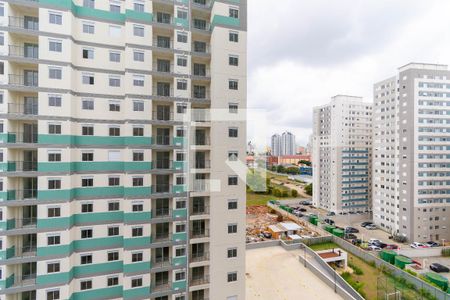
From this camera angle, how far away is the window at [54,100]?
11.5 meters

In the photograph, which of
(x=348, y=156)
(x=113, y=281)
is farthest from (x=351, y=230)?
(x=113, y=281)

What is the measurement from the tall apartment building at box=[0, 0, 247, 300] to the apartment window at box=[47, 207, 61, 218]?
0.18 feet

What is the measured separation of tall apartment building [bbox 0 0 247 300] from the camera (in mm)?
11359

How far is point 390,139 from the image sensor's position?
109 feet

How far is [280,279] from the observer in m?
20.0

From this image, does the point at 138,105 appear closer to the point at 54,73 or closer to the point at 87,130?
the point at 87,130

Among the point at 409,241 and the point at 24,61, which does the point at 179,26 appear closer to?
the point at 24,61

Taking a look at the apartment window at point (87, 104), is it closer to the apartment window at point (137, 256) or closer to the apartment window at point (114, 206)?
the apartment window at point (114, 206)

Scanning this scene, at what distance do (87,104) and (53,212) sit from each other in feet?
19.8

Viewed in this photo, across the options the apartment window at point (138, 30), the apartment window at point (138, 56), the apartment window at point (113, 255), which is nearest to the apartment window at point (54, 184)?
the apartment window at point (113, 255)

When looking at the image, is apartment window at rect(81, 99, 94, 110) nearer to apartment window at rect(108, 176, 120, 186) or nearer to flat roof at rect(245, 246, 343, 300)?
apartment window at rect(108, 176, 120, 186)

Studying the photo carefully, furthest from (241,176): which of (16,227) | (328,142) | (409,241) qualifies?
(328,142)

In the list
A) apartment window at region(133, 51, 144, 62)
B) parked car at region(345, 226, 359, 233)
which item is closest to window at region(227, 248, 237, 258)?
apartment window at region(133, 51, 144, 62)

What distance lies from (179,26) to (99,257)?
13.8m
